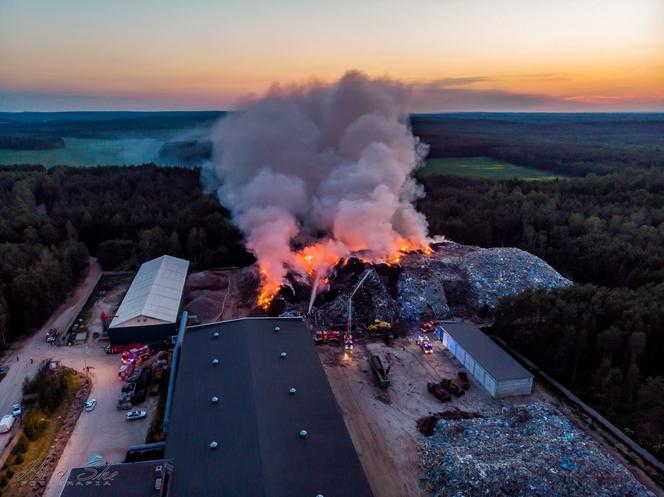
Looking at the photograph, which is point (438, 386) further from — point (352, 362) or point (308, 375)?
point (308, 375)

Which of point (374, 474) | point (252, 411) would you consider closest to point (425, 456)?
point (374, 474)

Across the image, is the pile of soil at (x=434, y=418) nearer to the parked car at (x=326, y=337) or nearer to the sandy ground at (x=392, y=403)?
the sandy ground at (x=392, y=403)

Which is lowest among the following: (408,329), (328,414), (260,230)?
(408,329)

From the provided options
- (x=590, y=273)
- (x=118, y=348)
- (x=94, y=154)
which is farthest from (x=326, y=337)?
(x=94, y=154)

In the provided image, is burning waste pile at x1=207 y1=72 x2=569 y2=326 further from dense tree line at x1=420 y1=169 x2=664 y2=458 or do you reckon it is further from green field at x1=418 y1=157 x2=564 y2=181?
green field at x1=418 y1=157 x2=564 y2=181

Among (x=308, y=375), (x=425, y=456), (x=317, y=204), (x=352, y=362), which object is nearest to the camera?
(x=425, y=456)

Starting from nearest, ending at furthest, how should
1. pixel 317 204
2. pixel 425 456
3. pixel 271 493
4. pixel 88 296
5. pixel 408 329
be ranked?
pixel 271 493 < pixel 425 456 < pixel 408 329 < pixel 88 296 < pixel 317 204
